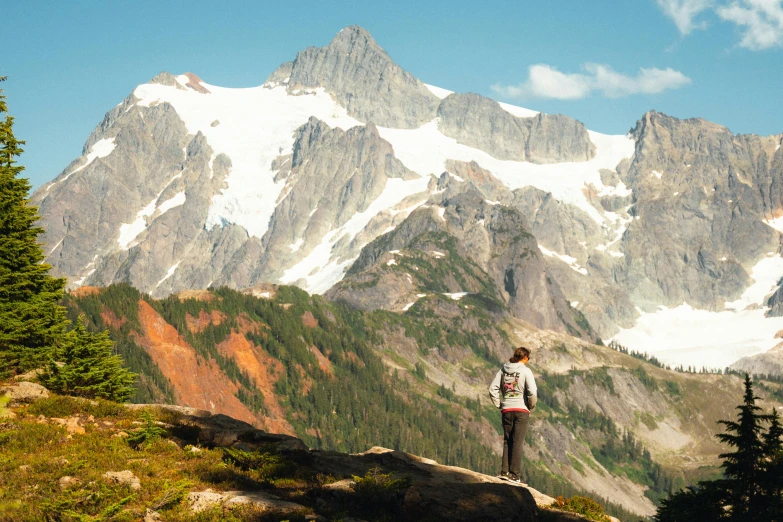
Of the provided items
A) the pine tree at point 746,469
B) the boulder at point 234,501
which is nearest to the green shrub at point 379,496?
the boulder at point 234,501

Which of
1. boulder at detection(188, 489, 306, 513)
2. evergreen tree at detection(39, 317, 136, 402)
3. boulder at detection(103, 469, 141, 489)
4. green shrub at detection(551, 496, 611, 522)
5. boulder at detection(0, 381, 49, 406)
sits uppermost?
evergreen tree at detection(39, 317, 136, 402)

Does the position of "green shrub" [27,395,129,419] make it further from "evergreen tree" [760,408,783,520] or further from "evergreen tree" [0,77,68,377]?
"evergreen tree" [760,408,783,520]

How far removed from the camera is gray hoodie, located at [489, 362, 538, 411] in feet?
87.3

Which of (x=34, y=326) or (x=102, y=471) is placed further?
(x=34, y=326)

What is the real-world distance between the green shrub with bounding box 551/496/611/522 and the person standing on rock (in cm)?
210

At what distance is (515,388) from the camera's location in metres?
26.7

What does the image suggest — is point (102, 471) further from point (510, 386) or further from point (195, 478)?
point (510, 386)

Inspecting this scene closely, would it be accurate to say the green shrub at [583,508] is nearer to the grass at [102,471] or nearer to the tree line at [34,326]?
the grass at [102,471]

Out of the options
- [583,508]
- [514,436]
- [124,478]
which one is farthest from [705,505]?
[124,478]

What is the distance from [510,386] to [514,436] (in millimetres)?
1743

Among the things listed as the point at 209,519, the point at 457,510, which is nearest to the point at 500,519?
the point at 457,510

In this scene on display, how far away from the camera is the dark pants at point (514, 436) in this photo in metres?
26.6

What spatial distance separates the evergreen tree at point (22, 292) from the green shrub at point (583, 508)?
23596 mm

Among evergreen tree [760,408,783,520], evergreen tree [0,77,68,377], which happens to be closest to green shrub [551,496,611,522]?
evergreen tree [760,408,783,520]
